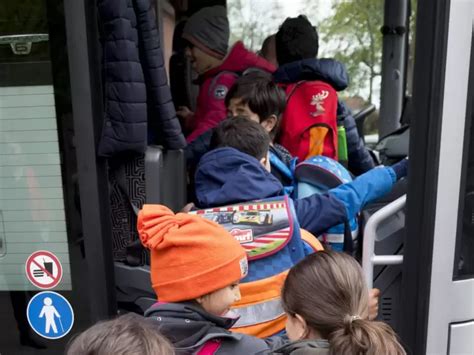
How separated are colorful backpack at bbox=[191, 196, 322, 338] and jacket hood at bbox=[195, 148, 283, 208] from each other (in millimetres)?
48

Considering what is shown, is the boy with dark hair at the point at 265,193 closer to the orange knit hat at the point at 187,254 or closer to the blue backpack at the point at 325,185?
the blue backpack at the point at 325,185

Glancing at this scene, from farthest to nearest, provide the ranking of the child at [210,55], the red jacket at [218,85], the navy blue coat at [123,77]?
the child at [210,55] → the red jacket at [218,85] → the navy blue coat at [123,77]

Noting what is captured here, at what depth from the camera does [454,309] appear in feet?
4.99

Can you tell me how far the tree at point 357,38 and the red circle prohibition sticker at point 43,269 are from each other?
3225 mm

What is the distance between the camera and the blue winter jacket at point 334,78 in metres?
2.49

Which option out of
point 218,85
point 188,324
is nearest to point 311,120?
point 218,85

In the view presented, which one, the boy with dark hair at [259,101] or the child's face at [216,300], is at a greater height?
the boy with dark hair at [259,101]

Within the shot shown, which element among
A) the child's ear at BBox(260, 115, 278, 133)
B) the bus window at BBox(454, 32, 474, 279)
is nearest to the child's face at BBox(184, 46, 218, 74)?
the child's ear at BBox(260, 115, 278, 133)

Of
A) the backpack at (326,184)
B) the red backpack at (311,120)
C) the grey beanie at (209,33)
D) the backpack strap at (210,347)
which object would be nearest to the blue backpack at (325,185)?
the backpack at (326,184)

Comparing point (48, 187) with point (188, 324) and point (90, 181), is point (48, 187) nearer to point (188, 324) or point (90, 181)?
point (90, 181)

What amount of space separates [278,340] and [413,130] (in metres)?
0.66

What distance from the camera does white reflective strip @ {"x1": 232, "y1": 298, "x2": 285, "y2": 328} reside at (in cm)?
163

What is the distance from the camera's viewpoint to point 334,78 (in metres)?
2.49

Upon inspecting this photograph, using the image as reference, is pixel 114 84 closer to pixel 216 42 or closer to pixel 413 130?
pixel 413 130
